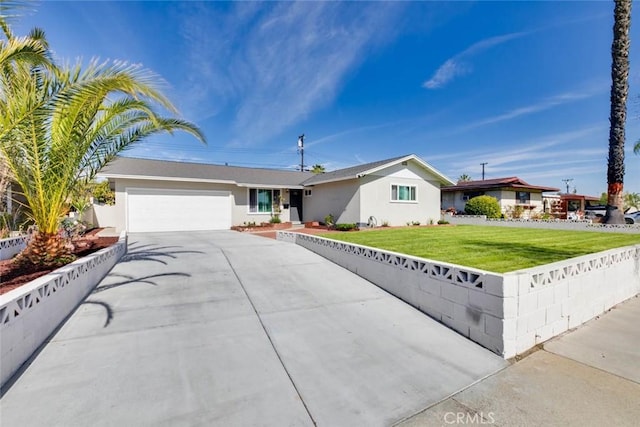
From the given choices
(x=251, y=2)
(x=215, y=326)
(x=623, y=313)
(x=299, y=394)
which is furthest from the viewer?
(x=251, y=2)

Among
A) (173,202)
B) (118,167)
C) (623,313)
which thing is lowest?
(623,313)

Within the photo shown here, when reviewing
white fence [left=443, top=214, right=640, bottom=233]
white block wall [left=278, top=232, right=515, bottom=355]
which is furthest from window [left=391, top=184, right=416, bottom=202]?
white block wall [left=278, top=232, right=515, bottom=355]

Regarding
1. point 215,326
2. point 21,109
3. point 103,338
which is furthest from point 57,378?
point 21,109

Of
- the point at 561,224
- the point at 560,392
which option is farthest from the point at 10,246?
the point at 561,224

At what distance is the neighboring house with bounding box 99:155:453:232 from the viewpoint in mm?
14828

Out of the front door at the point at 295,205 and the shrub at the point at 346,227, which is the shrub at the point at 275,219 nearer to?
the front door at the point at 295,205

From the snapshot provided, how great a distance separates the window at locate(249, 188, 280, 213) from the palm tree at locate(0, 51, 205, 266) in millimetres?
11790

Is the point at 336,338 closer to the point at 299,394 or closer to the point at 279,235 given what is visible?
the point at 299,394

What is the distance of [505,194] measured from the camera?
81.9 ft

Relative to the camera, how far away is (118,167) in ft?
48.6

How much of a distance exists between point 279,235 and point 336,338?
837cm

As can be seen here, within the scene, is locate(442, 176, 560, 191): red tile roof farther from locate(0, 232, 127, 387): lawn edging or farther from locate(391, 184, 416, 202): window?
locate(0, 232, 127, 387): lawn edging

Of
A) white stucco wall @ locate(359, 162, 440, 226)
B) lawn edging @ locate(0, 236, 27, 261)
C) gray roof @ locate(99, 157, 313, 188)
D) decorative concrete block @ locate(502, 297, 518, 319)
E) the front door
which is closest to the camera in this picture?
decorative concrete block @ locate(502, 297, 518, 319)

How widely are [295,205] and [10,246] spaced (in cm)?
1420
